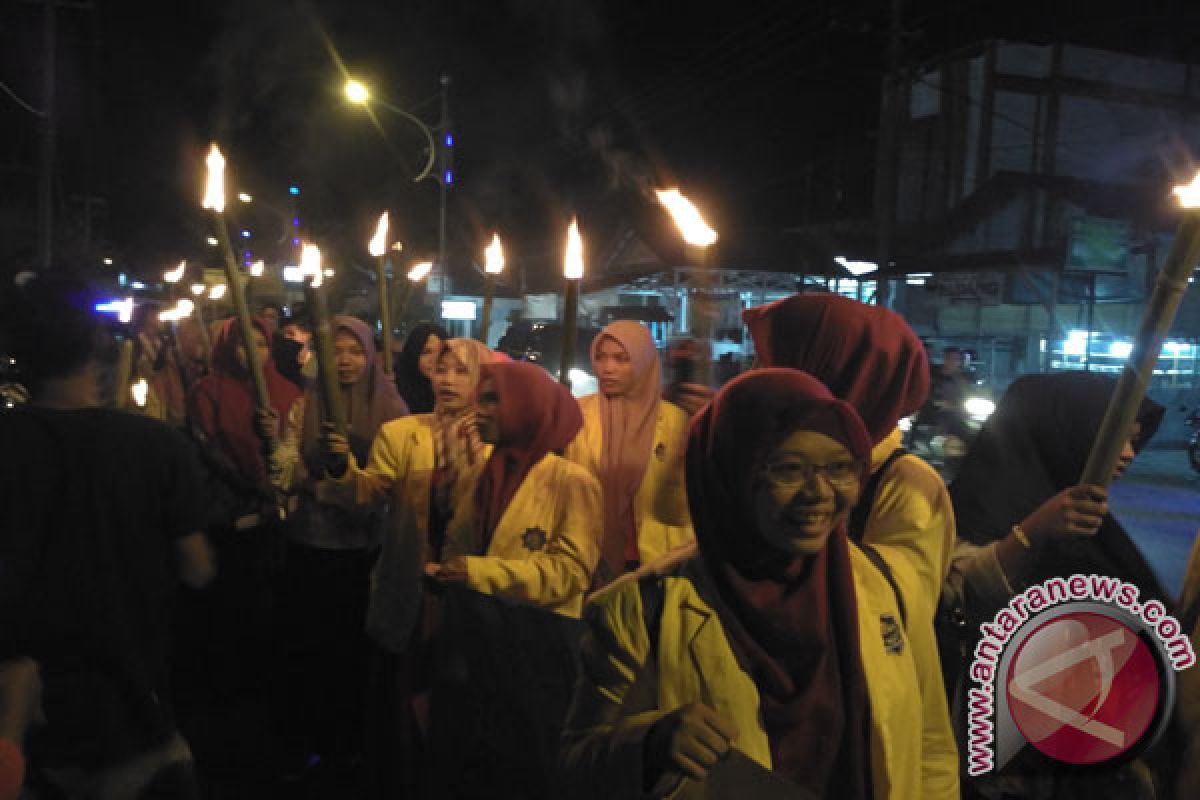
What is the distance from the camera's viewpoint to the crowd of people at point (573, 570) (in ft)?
5.90

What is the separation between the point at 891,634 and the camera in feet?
6.44

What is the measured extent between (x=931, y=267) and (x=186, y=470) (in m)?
16.0

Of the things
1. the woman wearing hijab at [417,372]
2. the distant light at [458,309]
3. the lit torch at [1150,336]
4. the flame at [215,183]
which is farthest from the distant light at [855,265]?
the lit torch at [1150,336]

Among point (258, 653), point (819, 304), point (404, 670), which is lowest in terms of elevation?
point (258, 653)

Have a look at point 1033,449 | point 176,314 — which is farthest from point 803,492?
point 176,314

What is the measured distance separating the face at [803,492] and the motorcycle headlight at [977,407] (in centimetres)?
1090

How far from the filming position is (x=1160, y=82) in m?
27.4

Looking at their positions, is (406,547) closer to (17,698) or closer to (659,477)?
(659,477)

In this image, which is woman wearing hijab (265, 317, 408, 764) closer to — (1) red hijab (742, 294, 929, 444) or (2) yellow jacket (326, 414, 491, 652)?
(2) yellow jacket (326, 414, 491, 652)

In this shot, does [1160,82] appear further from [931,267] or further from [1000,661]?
[1000,661]

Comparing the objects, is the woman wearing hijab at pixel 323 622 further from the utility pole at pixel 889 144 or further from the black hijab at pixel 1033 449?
the utility pole at pixel 889 144

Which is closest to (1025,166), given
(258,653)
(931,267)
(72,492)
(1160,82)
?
(1160,82)

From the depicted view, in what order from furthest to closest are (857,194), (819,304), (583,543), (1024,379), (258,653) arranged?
1. (857,194)
2. (258,653)
3. (583,543)
4. (1024,379)
5. (819,304)

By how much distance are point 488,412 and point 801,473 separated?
1756mm
